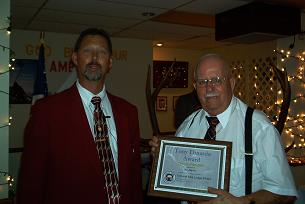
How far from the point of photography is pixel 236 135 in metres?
1.56

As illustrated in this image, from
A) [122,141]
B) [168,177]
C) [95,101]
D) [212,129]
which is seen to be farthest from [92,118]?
[212,129]

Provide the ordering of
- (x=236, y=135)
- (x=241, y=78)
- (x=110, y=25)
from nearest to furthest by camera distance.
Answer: (x=236, y=135), (x=110, y=25), (x=241, y=78)

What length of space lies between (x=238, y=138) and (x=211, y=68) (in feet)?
1.14

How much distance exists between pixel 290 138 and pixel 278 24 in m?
1.51

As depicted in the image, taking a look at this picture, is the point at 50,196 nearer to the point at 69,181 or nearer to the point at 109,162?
the point at 69,181

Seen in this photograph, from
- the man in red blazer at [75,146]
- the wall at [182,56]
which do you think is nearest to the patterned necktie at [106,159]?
the man in red blazer at [75,146]

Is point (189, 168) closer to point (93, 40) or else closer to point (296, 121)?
point (93, 40)

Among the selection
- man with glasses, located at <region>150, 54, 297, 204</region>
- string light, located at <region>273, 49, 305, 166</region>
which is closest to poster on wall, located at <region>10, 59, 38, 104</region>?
string light, located at <region>273, 49, 305, 166</region>

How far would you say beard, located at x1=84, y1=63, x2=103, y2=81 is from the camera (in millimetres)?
1659

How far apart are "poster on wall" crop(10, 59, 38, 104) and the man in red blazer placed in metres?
3.82

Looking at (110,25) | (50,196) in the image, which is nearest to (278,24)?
(110,25)

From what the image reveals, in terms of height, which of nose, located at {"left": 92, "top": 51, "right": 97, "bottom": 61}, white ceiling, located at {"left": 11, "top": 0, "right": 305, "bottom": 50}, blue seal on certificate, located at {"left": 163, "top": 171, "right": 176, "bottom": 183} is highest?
white ceiling, located at {"left": 11, "top": 0, "right": 305, "bottom": 50}

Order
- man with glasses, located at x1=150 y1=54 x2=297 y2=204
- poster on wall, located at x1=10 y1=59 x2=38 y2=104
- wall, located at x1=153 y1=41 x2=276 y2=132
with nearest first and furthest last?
man with glasses, located at x1=150 y1=54 x2=297 y2=204 → poster on wall, located at x1=10 y1=59 x2=38 y2=104 → wall, located at x1=153 y1=41 x2=276 y2=132

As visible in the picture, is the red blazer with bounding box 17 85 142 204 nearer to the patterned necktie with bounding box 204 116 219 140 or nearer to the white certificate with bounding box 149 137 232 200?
the white certificate with bounding box 149 137 232 200
